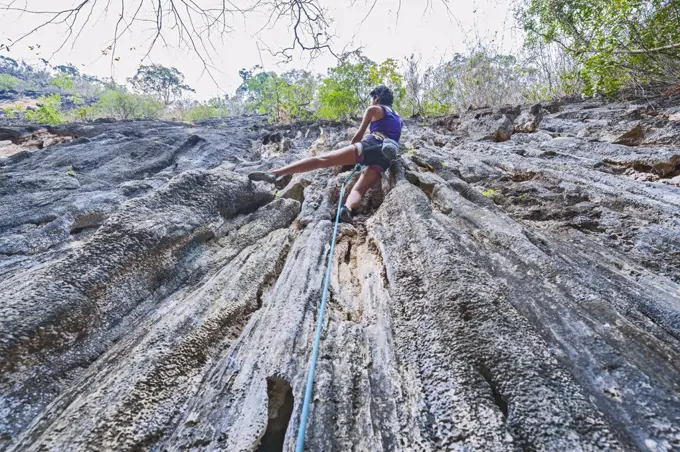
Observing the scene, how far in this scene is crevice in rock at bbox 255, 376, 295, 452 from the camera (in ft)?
5.55

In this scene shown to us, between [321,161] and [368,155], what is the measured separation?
3.08ft

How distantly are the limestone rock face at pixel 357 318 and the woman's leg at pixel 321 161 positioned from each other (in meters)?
0.65

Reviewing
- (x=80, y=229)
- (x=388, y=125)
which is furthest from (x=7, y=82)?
(x=388, y=125)

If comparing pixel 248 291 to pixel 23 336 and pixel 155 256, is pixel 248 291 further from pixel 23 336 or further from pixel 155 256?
pixel 23 336

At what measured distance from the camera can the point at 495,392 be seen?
1700mm

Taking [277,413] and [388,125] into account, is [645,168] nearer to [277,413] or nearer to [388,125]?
[388,125]

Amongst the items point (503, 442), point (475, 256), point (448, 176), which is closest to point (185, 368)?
point (503, 442)

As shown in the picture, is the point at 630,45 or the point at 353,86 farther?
the point at 353,86

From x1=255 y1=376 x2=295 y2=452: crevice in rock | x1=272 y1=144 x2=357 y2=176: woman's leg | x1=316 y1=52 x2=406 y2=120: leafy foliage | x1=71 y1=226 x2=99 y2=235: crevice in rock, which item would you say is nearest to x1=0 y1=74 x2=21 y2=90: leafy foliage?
x1=316 y1=52 x2=406 y2=120: leafy foliage

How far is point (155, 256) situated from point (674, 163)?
7578 mm

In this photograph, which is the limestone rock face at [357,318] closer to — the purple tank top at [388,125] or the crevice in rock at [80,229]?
the crevice in rock at [80,229]

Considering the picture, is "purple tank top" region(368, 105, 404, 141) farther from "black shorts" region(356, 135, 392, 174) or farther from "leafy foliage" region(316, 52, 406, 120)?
"leafy foliage" region(316, 52, 406, 120)

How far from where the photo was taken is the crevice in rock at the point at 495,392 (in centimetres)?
162

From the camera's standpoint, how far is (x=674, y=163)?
184 inches
